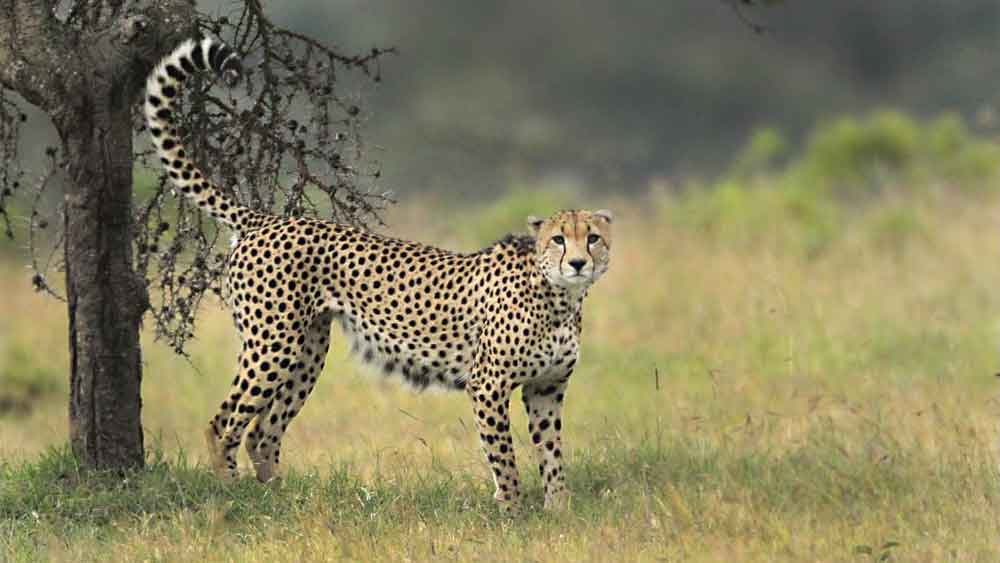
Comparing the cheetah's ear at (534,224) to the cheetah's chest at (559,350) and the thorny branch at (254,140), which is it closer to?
the cheetah's chest at (559,350)

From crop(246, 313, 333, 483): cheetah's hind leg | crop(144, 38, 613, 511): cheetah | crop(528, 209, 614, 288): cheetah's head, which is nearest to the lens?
crop(528, 209, 614, 288): cheetah's head

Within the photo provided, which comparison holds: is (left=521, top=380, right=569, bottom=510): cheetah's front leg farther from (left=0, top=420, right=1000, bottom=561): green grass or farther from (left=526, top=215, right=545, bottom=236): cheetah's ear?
(left=526, top=215, right=545, bottom=236): cheetah's ear

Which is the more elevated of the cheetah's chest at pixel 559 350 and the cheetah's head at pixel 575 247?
the cheetah's head at pixel 575 247

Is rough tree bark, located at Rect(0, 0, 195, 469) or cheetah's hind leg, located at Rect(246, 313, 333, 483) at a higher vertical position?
rough tree bark, located at Rect(0, 0, 195, 469)

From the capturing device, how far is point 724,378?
29.5 ft

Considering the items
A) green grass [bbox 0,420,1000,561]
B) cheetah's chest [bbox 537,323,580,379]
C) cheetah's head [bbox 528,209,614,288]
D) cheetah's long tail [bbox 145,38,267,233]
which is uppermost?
cheetah's long tail [bbox 145,38,267,233]

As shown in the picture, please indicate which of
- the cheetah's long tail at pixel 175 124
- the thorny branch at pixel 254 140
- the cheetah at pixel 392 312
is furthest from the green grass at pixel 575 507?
the cheetah's long tail at pixel 175 124

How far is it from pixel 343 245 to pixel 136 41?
3.78ft

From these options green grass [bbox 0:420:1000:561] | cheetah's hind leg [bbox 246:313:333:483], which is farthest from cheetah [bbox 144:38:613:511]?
green grass [bbox 0:420:1000:561]

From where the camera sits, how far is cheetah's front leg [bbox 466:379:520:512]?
243 inches

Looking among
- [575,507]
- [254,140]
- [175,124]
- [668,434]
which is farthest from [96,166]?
[668,434]

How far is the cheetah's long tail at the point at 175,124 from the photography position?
19.8 ft

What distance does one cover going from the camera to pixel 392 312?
6.42 m

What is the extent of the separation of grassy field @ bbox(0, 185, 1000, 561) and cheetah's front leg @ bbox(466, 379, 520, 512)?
14 cm
